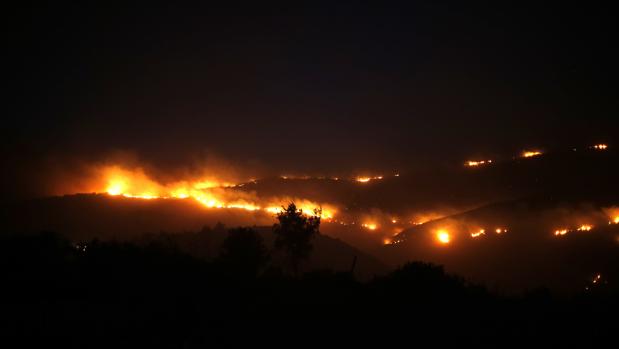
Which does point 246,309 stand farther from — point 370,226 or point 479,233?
point 370,226

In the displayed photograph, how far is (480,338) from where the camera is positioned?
593 inches

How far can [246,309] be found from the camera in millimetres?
16156

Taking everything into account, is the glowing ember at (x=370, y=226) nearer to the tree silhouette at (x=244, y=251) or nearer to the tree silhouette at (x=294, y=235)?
the tree silhouette at (x=294, y=235)

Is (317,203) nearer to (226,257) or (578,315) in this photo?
(226,257)

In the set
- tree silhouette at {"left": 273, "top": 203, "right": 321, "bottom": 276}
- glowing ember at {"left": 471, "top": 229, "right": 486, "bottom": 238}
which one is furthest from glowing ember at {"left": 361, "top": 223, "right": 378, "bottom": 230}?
tree silhouette at {"left": 273, "top": 203, "right": 321, "bottom": 276}

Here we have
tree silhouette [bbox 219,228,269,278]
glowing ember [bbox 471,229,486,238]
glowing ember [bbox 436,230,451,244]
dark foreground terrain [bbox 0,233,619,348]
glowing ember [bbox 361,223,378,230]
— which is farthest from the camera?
glowing ember [bbox 361,223,378,230]

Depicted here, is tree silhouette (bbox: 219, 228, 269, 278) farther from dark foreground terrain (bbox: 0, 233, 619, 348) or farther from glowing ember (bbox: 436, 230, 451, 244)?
glowing ember (bbox: 436, 230, 451, 244)

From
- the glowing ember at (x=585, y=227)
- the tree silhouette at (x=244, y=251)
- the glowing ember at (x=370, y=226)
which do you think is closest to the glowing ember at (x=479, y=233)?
the glowing ember at (x=585, y=227)

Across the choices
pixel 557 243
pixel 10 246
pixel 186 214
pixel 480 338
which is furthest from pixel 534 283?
pixel 186 214

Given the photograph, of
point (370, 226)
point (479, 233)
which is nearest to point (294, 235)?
point (479, 233)

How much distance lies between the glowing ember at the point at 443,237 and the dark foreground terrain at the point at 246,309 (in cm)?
8803

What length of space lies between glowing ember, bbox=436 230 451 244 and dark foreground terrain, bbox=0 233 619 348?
8803 cm

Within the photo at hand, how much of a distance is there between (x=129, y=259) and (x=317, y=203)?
15093 cm

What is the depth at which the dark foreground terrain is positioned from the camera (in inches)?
533
